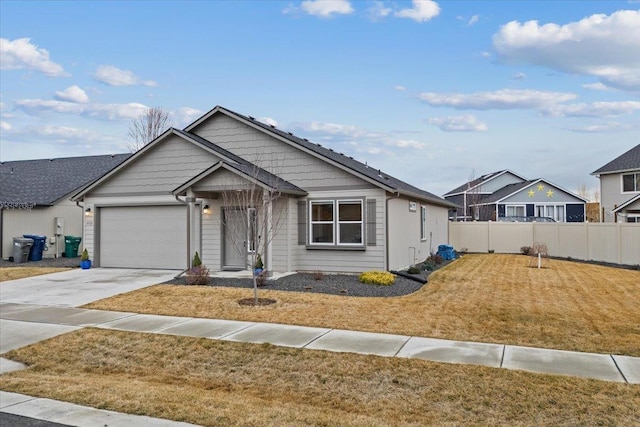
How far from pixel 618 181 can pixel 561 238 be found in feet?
37.2

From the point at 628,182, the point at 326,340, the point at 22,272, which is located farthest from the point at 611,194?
the point at 22,272

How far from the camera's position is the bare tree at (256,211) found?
542 inches

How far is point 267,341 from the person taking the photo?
781 cm

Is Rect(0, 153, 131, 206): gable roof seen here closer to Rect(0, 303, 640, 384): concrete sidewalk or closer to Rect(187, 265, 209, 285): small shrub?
Rect(187, 265, 209, 285): small shrub

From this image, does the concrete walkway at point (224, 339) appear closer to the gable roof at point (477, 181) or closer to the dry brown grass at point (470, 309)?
the dry brown grass at point (470, 309)

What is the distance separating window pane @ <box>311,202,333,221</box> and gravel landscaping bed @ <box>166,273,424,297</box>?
1.99 metres

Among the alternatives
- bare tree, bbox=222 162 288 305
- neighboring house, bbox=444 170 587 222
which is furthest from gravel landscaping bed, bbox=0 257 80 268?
neighboring house, bbox=444 170 587 222

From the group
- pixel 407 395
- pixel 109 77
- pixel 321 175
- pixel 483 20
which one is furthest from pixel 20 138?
pixel 407 395

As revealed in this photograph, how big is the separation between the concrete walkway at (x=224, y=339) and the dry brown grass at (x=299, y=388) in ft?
0.91

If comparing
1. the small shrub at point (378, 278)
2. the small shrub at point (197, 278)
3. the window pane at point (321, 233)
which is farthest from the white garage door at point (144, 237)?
the small shrub at point (378, 278)

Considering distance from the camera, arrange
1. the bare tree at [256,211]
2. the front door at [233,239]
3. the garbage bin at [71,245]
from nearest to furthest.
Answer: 1. the bare tree at [256,211]
2. the front door at [233,239]
3. the garbage bin at [71,245]

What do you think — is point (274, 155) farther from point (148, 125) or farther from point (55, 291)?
point (148, 125)

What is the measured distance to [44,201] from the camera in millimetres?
23109

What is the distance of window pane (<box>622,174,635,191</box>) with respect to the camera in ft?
103
